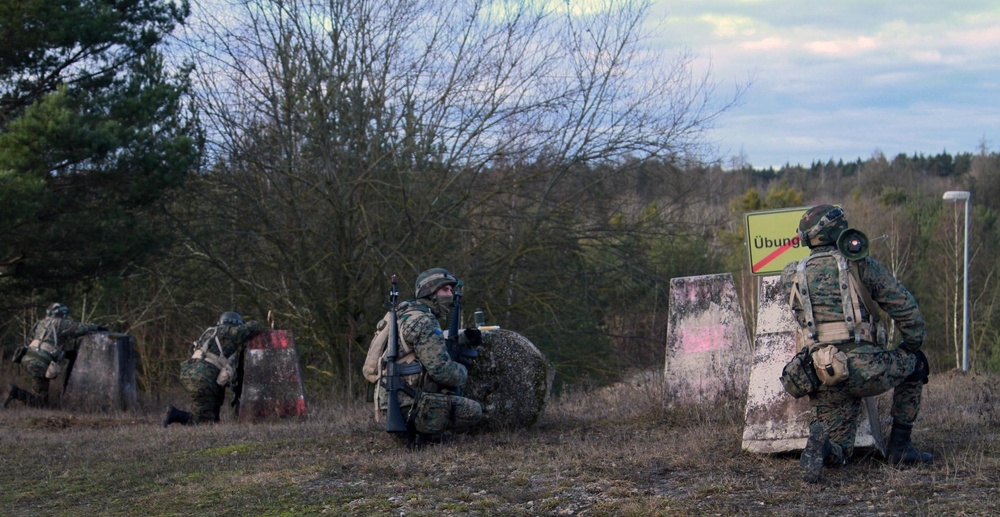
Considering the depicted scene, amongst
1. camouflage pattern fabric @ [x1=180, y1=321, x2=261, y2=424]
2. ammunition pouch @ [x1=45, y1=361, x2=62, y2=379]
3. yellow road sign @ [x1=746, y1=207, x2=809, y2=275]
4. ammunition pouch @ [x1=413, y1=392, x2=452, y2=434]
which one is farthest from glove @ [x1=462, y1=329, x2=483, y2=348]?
ammunition pouch @ [x1=45, y1=361, x2=62, y2=379]

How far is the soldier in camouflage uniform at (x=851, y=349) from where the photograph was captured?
6.23 metres

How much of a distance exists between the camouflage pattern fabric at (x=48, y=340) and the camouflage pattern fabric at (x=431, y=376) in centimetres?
926

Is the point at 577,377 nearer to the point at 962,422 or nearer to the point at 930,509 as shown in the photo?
the point at 962,422

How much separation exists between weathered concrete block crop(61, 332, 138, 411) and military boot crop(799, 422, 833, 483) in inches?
456

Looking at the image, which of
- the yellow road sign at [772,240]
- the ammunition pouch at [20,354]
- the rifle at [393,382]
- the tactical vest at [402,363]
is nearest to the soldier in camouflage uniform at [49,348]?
A: the ammunition pouch at [20,354]

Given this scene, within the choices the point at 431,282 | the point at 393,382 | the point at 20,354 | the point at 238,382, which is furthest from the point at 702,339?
the point at 20,354

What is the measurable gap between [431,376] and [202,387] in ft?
18.2

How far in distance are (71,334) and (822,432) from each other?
42.6 feet

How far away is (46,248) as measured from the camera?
58.0ft

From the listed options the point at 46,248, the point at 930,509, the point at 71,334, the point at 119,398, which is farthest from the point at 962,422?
the point at 46,248

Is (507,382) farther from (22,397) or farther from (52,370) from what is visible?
(22,397)

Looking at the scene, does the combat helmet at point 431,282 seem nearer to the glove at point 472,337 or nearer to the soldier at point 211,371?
the glove at point 472,337

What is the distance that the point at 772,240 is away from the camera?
8.98 meters

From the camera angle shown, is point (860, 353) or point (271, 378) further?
point (271, 378)
